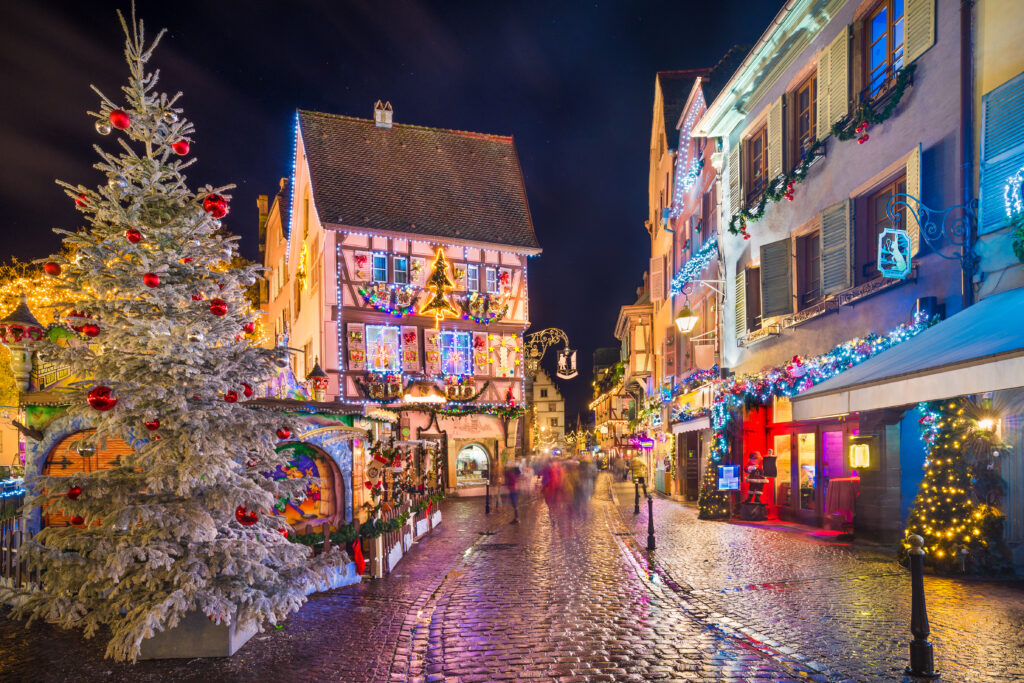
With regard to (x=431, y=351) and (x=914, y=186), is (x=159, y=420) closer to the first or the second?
(x=914, y=186)

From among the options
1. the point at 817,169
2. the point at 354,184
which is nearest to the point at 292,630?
the point at 817,169

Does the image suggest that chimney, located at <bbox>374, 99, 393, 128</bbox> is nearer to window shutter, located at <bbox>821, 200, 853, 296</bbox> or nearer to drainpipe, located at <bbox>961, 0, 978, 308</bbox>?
window shutter, located at <bbox>821, 200, 853, 296</bbox>

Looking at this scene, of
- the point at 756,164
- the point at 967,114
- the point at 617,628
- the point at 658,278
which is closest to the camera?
the point at 617,628

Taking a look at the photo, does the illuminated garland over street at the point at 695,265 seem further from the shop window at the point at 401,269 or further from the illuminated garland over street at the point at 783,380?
the shop window at the point at 401,269

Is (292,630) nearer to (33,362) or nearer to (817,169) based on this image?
(33,362)

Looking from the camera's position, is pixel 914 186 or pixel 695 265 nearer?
pixel 914 186

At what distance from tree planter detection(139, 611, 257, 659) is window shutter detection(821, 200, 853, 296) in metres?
11.0

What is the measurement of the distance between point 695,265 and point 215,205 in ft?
58.2

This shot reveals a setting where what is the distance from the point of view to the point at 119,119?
6871 millimetres

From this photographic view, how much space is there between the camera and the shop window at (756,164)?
17.6m

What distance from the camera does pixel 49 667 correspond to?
6.68m

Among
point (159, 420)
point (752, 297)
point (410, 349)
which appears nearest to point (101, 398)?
point (159, 420)

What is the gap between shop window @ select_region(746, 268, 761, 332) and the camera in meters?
18.1

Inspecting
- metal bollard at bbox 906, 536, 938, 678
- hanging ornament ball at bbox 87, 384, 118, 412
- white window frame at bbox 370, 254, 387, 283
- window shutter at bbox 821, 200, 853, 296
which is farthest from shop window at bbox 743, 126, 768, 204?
hanging ornament ball at bbox 87, 384, 118, 412
